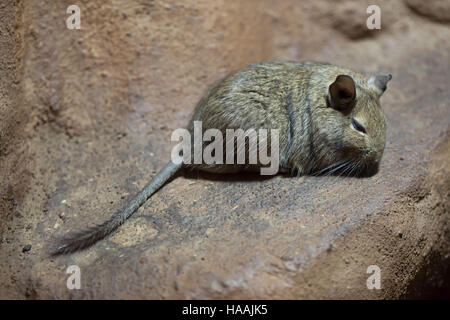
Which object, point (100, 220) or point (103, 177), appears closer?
point (100, 220)

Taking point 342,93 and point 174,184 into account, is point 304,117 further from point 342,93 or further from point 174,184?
point 174,184

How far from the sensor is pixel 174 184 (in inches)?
183

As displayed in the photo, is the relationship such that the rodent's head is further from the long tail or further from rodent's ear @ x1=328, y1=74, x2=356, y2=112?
the long tail

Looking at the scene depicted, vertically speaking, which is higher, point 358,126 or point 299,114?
point 299,114

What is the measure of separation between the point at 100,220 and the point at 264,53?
3.34 metres

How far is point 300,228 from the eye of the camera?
3832 mm

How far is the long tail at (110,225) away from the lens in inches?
156

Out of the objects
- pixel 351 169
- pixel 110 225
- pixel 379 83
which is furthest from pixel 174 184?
pixel 379 83

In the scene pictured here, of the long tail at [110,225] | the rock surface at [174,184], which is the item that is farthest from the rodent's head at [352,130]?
the long tail at [110,225]

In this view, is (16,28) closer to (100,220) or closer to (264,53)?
(100,220)

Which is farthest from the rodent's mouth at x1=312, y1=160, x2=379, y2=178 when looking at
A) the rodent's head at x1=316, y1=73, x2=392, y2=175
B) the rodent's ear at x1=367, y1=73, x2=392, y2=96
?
the rodent's ear at x1=367, y1=73, x2=392, y2=96

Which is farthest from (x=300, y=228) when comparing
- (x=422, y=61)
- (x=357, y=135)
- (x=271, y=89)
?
(x=422, y=61)

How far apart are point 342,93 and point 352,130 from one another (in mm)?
342

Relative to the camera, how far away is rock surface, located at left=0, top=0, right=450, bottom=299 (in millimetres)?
3629
